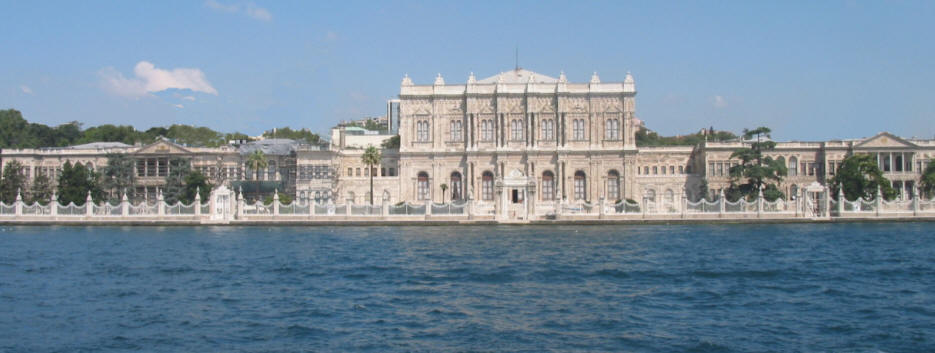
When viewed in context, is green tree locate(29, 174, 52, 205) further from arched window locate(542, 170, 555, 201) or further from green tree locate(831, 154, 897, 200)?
green tree locate(831, 154, 897, 200)

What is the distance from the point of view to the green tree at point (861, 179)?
50.0 metres

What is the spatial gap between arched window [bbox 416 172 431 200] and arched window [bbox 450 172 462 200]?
1.64 meters

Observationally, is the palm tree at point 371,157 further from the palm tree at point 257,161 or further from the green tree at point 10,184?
the green tree at point 10,184

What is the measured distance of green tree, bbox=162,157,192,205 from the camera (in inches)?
2167

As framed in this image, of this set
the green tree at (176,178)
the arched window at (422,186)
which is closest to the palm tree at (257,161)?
the green tree at (176,178)

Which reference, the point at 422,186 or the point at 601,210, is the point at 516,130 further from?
the point at 601,210

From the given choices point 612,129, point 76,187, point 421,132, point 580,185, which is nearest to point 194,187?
point 76,187

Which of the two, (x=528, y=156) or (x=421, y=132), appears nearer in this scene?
(x=528, y=156)

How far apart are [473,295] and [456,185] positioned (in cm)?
3959

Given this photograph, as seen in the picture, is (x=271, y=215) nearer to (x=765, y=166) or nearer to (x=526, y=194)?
(x=526, y=194)

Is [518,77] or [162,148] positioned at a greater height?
[518,77]

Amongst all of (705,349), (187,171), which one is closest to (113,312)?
(705,349)

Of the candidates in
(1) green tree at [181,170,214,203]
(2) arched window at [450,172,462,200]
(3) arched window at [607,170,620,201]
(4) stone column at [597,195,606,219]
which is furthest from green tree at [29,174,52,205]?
(3) arched window at [607,170,620,201]

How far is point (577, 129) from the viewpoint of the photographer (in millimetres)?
58094
